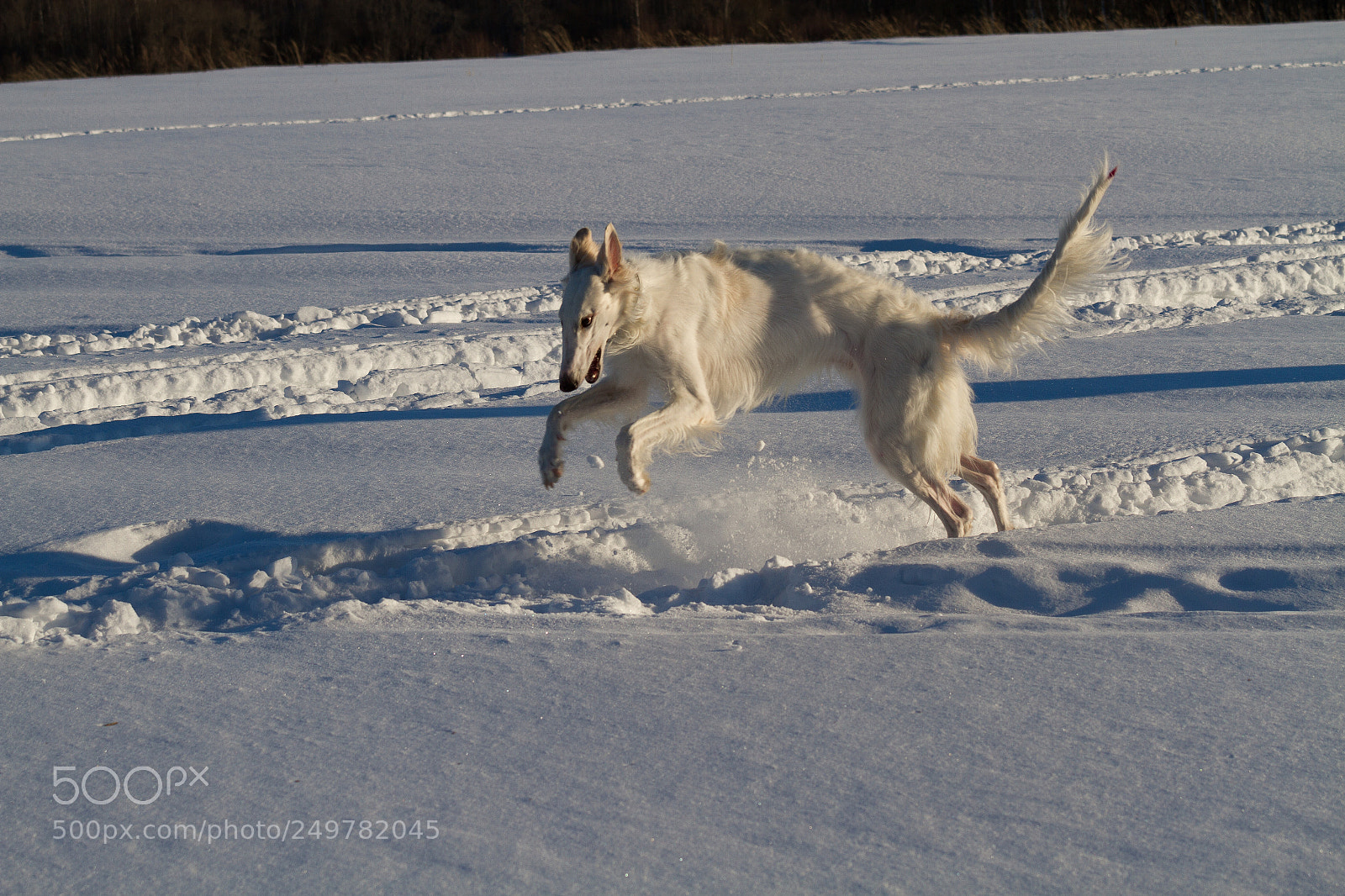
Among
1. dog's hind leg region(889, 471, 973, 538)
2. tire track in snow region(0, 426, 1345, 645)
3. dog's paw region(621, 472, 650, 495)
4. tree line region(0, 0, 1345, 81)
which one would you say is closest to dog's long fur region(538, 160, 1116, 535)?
dog's hind leg region(889, 471, 973, 538)

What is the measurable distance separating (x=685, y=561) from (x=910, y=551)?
795 millimetres

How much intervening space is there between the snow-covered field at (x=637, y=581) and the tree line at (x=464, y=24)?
16.4 meters

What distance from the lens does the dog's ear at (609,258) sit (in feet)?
12.2

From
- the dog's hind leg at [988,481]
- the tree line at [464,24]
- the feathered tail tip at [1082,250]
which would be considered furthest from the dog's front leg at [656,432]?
the tree line at [464,24]

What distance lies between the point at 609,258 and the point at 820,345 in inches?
38.4

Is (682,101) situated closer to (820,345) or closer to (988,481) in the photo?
(820,345)

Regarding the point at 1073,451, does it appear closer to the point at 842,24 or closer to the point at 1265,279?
the point at 1265,279

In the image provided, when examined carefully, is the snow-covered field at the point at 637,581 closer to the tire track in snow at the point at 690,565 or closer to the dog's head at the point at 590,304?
the tire track in snow at the point at 690,565

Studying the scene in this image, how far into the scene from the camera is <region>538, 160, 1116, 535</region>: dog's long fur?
13.2ft

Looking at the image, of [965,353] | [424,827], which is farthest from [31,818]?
[965,353]

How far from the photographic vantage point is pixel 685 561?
153 inches

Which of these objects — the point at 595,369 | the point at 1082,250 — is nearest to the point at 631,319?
the point at 595,369

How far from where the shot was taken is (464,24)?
26.8 meters

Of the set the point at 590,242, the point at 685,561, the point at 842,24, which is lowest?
the point at 685,561
